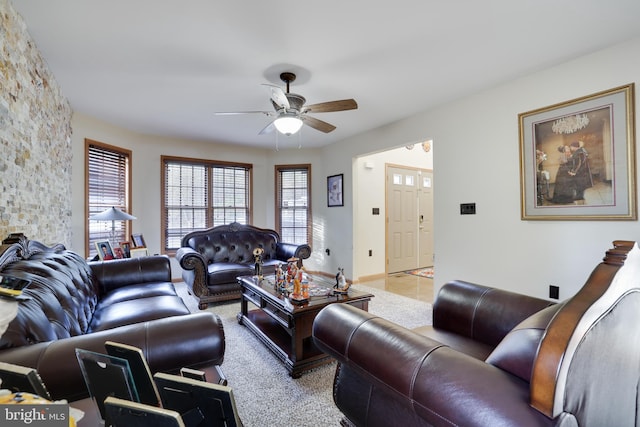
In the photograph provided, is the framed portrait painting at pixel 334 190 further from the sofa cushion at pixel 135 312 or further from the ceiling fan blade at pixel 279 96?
the sofa cushion at pixel 135 312

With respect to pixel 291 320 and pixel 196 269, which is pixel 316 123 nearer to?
pixel 291 320

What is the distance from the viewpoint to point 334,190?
534 cm

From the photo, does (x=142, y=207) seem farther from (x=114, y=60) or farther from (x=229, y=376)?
(x=229, y=376)

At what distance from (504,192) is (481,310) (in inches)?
70.8

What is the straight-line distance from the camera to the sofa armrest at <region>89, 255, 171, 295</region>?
266cm

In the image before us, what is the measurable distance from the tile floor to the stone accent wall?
13.5 ft

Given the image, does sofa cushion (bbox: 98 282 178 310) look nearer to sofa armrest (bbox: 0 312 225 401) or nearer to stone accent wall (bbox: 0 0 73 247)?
stone accent wall (bbox: 0 0 73 247)

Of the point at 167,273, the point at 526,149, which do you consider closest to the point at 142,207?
the point at 167,273

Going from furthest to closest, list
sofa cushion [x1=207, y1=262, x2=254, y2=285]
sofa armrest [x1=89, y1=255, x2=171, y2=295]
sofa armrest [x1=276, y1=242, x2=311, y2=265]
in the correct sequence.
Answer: sofa armrest [x1=276, y1=242, x2=311, y2=265] → sofa cushion [x1=207, y1=262, x2=254, y2=285] → sofa armrest [x1=89, y1=255, x2=171, y2=295]

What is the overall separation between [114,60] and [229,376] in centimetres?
272

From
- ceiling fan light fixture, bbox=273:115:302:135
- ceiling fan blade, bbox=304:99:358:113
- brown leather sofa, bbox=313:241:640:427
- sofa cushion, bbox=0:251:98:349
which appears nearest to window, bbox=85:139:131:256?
sofa cushion, bbox=0:251:98:349

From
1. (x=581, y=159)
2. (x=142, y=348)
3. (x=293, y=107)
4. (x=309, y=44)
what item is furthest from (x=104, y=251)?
(x=581, y=159)

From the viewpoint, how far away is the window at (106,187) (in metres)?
3.90

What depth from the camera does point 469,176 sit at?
3.27 m
